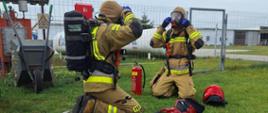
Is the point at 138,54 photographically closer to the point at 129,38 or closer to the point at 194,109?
the point at 194,109

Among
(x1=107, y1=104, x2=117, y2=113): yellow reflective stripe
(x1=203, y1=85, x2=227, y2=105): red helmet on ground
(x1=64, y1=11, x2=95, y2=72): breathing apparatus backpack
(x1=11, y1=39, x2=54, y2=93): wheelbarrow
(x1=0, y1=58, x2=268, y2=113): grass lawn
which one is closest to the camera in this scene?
(x1=64, y1=11, x2=95, y2=72): breathing apparatus backpack

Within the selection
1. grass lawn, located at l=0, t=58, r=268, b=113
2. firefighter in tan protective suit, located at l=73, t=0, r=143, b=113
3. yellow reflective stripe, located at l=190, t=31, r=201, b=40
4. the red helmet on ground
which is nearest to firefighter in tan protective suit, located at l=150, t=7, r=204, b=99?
yellow reflective stripe, located at l=190, t=31, r=201, b=40

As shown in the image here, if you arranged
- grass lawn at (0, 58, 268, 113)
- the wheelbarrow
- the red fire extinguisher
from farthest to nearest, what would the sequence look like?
the wheelbarrow < the red fire extinguisher < grass lawn at (0, 58, 268, 113)

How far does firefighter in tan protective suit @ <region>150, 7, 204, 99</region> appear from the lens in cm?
742

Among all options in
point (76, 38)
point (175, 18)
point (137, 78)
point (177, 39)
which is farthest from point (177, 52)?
point (76, 38)

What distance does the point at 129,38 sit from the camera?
4.11 metres

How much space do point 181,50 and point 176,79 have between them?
0.52 meters

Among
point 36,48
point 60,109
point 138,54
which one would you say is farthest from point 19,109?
point 138,54

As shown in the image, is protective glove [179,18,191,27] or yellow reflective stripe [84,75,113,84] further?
protective glove [179,18,191,27]

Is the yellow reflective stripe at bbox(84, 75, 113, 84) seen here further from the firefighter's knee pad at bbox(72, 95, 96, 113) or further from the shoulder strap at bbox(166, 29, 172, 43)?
the shoulder strap at bbox(166, 29, 172, 43)

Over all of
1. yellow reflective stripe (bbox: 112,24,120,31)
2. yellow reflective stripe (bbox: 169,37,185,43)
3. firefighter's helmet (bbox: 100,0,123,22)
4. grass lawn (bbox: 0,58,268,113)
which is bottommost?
grass lawn (bbox: 0,58,268,113)

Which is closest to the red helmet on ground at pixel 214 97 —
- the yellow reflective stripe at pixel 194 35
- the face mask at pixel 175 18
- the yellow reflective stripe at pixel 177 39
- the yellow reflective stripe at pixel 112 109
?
the yellow reflective stripe at pixel 194 35

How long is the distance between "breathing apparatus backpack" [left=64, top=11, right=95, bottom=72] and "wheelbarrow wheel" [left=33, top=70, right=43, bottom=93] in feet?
12.0

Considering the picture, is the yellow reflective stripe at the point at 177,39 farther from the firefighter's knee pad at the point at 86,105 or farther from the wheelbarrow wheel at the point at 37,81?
the firefighter's knee pad at the point at 86,105
